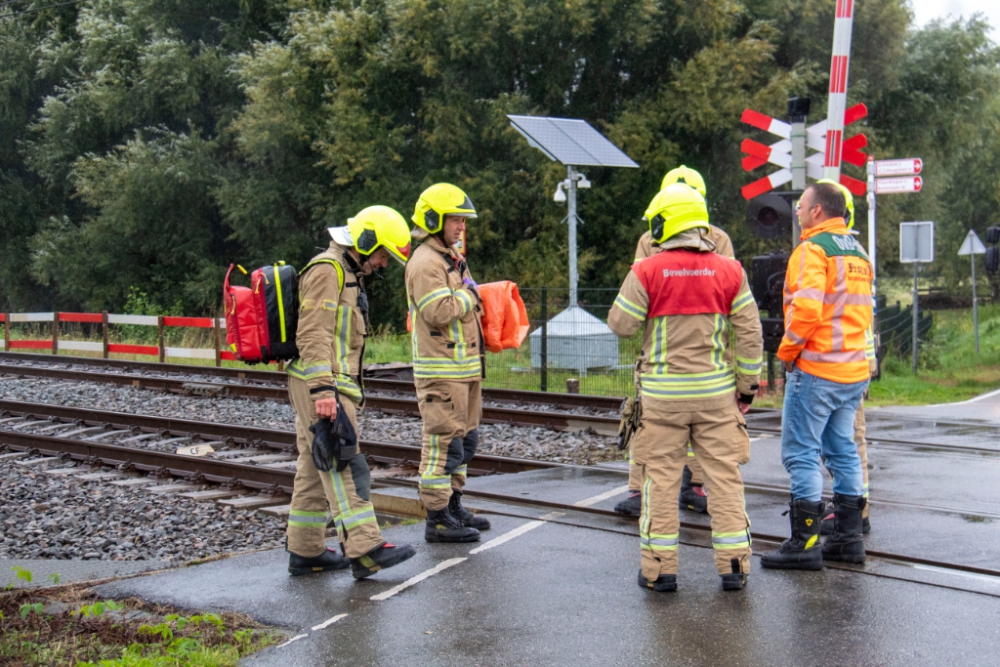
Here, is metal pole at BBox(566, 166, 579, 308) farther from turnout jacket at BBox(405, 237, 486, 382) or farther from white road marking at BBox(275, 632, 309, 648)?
white road marking at BBox(275, 632, 309, 648)

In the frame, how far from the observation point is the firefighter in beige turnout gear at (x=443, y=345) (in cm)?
654

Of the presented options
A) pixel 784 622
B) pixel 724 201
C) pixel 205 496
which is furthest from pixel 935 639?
pixel 724 201

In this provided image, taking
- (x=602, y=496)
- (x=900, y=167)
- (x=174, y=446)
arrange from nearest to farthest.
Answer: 1. (x=602, y=496)
2. (x=174, y=446)
3. (x=900, y=167)

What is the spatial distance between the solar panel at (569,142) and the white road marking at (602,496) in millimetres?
9426

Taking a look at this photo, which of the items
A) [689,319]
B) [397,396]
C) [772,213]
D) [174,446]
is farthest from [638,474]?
[397,396]

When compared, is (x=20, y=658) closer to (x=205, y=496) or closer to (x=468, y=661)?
(x=468, y=661)

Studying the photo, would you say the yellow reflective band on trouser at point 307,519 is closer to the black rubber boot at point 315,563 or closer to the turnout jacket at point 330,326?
the black rubber boot at point 315,563

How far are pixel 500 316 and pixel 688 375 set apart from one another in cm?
178

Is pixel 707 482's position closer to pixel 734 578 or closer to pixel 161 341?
pixel 734 578

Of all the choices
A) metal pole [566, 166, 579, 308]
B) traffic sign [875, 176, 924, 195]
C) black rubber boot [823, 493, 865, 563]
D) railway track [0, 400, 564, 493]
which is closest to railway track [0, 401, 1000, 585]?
railway track [0, 400, 564, 493]

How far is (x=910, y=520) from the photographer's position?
7074 millimetres

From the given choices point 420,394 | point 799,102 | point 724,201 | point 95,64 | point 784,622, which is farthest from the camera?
point 95,64

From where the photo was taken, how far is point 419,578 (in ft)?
20.0

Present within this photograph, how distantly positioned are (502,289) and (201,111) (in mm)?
32157
